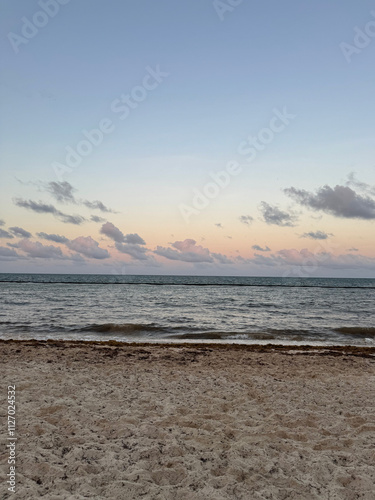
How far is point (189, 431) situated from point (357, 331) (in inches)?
659

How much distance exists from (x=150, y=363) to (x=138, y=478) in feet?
20.1

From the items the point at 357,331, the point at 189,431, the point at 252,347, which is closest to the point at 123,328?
the point at 252,347

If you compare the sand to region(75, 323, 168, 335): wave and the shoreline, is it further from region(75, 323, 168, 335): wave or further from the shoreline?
region(75, 323, 168, 335): wave

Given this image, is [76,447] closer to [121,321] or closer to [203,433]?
[203,433]

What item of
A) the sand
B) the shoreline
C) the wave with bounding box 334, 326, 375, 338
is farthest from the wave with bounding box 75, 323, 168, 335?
the wave with bounding box 334, 326, 375, 338

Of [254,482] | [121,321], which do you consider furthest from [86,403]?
[121,321]

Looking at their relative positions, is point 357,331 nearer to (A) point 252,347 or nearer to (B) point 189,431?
(A) point 252,347

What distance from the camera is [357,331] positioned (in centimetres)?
1938

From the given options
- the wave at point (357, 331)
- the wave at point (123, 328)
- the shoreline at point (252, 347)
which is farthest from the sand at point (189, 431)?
the wave at point (357, 331)

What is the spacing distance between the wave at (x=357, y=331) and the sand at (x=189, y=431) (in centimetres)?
A: 952

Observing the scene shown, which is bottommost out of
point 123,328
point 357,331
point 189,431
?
point 357,331

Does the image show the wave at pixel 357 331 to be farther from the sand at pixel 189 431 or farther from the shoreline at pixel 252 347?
the sand at pixel 189 431

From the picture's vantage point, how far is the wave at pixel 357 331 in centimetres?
1873

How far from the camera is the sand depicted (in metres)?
4.21
